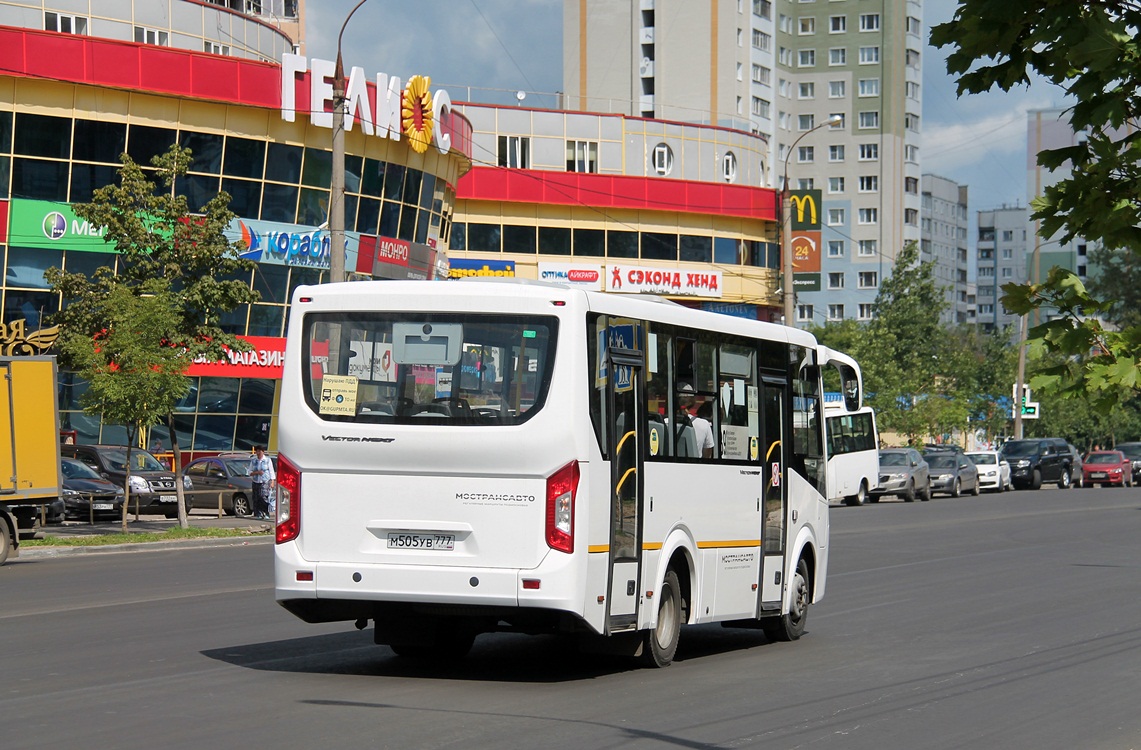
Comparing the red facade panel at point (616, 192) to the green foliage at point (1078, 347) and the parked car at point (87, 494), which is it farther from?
the green foliage at point (1078, 347)

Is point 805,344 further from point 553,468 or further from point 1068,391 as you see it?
point 1068,391

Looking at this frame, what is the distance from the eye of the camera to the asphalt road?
352 inches

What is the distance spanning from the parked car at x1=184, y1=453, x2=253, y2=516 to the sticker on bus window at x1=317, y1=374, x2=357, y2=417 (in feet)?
90.2

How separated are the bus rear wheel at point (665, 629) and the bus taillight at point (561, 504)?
150 cm

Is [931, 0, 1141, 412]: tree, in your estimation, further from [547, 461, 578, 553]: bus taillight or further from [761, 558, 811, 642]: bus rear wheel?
[761, 558, 811, 642]: bus rear wheel

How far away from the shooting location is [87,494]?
1337 inches

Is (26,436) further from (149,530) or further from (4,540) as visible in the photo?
(149,530)

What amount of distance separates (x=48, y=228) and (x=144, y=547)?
18.2 metres

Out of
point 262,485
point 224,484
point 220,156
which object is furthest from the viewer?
point 220,156

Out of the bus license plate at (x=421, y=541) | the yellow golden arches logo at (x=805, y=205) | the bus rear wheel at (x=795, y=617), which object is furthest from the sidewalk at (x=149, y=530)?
the yellow golden arches logo at (x=805, y=205)

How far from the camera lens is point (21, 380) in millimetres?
25016

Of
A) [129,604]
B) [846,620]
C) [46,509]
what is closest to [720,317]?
[846,620]

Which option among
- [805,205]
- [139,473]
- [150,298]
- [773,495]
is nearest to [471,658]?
[773,495]

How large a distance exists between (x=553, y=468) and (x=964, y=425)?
229 ft
